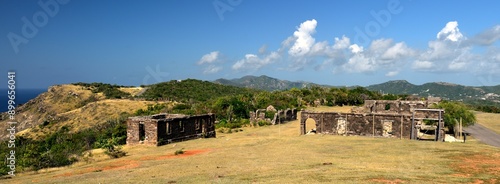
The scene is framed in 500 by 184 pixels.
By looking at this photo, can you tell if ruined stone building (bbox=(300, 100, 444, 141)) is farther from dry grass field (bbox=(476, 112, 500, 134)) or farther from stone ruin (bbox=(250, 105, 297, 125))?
dry grass field (bbox=(476, 112, 500, 134))

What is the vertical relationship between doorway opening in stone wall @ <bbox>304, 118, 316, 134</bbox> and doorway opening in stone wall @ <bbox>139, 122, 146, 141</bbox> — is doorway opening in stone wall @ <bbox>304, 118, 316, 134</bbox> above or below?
below

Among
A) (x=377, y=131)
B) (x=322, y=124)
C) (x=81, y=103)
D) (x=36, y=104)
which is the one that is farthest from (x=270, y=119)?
(x=36, y=104)

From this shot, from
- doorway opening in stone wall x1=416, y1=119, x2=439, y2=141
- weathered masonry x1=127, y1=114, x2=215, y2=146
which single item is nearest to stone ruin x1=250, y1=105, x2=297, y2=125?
weathered masonry x1=127, y1=114, x2=215, y2=146

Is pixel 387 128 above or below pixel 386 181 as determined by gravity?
above

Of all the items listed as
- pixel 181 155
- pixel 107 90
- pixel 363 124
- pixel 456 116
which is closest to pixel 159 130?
pixel 181 155

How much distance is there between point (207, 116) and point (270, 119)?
15483 mm

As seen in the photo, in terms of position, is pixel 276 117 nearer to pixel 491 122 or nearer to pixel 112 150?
pixel 112 150

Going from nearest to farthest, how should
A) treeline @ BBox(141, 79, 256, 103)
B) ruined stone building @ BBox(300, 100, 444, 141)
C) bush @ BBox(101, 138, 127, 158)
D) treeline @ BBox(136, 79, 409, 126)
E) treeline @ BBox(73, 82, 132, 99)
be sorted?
bush @ BBox(101, 138, 127, 158)
ruined stone building @ BBox(300, 100, 444, 141)
treeline @ BBox(136, 79, 409, 126)
treeline @ BBox(141, 79, 256, 103)
treeline @ BBox(73, 82, 132, 99)

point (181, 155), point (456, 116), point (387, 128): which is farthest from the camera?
point (456, 116)

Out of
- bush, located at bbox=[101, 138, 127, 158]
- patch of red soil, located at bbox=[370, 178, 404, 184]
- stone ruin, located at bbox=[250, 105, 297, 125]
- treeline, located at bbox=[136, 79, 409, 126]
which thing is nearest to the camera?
patch of red soil, located at bbox=[370, 178, 404, 184]

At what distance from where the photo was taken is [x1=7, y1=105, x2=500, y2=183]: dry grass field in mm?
16859

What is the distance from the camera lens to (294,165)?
20.2 m

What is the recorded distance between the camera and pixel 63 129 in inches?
2537

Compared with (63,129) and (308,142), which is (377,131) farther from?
(63,129)
